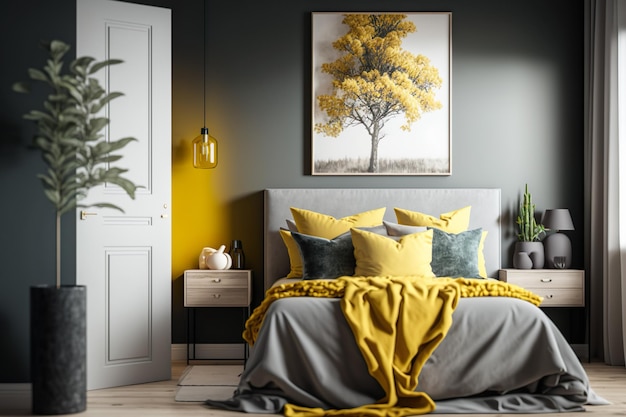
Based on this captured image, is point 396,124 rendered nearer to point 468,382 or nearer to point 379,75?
point 379,75

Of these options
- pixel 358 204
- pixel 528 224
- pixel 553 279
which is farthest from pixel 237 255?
pixel 553 279

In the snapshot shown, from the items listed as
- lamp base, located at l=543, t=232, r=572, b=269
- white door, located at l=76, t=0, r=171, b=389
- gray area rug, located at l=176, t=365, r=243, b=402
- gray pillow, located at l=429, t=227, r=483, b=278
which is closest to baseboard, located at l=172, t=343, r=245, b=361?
gray area rug, located at l=176, t=365, r=243, b=402

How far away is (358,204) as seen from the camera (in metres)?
5.68

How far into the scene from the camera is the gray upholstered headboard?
223 inches

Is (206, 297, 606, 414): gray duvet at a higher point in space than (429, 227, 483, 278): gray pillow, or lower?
lower

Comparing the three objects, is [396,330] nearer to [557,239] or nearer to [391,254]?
[391,254]

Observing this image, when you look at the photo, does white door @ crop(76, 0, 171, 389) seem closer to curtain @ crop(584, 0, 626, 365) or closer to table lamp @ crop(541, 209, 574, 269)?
table lamp @ crop(541, 209, 574, 269)

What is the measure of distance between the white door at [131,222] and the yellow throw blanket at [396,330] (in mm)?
1332

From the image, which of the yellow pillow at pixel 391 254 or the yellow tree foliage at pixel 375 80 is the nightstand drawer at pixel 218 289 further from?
the yellow tree foliage at pixel 375 80

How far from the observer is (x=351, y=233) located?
16.5 feet

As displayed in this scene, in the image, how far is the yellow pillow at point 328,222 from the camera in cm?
539

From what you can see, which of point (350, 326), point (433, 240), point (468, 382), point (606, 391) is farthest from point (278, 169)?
point (606, 391)

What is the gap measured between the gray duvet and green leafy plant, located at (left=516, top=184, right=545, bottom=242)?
1710 millimetres

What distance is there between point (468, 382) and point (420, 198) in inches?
80.1
